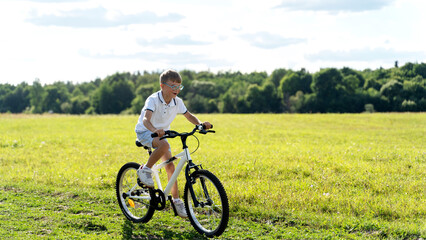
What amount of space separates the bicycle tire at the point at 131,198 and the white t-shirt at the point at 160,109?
0.97 metres

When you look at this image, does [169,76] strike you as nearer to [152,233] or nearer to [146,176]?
[146,176]

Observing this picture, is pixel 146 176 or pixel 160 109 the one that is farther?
pixel 146 176

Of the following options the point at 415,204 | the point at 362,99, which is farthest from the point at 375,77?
the point at 415,204

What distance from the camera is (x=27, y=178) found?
11.5 m

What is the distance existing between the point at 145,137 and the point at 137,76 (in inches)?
6686

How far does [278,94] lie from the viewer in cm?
10400

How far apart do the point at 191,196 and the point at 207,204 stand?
1.07ft

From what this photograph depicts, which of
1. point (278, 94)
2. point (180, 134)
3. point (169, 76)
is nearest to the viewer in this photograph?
point (180, 134)

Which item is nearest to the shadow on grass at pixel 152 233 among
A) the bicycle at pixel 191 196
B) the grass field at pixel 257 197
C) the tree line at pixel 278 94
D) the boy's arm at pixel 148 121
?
the grass field at pixel 257 197

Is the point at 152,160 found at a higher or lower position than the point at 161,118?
lower

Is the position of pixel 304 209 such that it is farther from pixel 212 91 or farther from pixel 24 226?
pixel 212 91

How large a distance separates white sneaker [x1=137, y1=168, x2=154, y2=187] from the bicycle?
9 centimetres

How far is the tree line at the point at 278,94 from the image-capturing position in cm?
6886

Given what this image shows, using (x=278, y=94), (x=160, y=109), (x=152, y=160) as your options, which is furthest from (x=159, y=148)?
(x=278, y=94)
